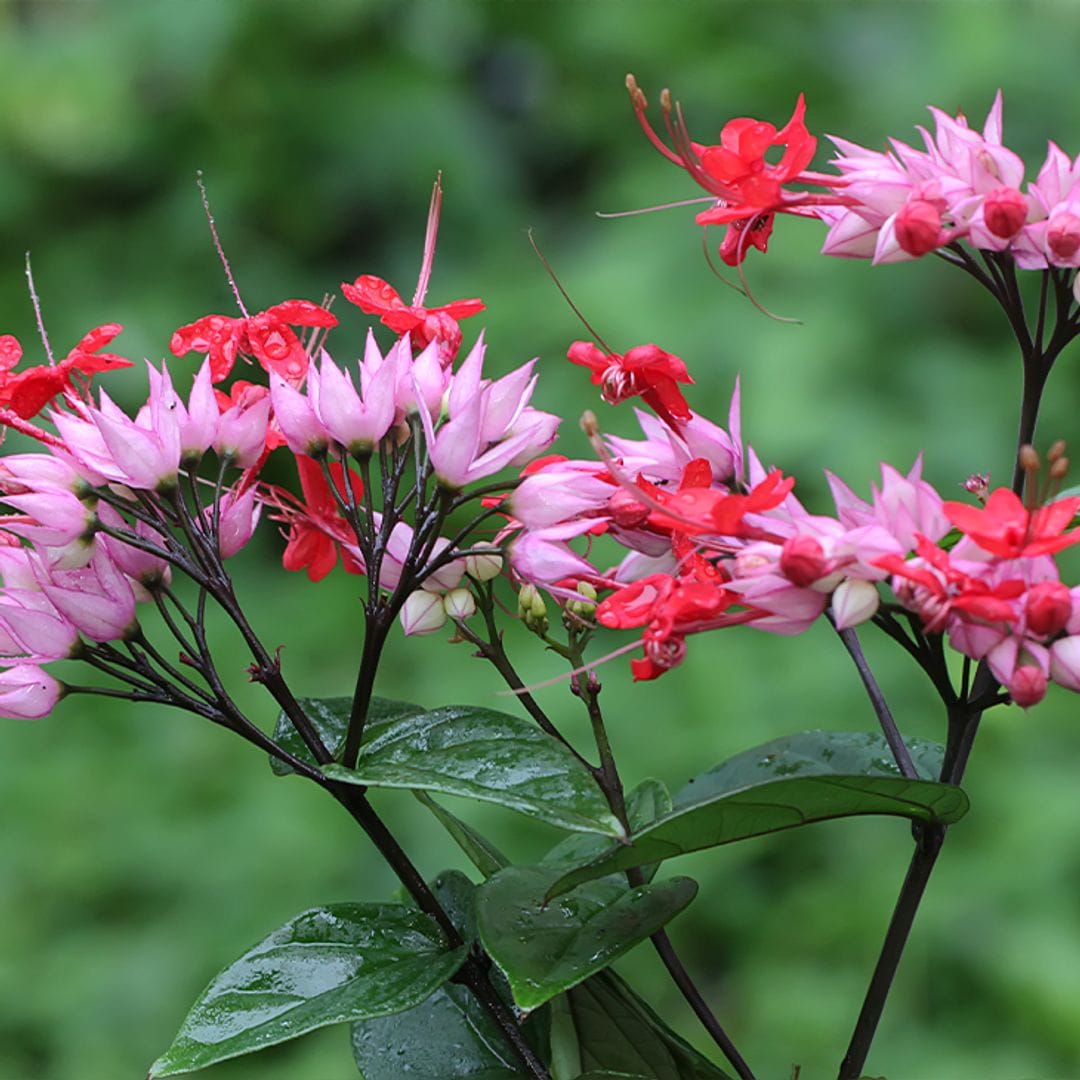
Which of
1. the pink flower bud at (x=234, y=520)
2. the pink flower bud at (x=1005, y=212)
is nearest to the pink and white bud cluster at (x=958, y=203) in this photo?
the pink flower bud at (x=1005, y=212)

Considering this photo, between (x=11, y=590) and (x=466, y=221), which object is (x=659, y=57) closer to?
(x=466, y=221)

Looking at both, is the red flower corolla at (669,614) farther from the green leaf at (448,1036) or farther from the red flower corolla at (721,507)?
the green leaf at (448,1036)

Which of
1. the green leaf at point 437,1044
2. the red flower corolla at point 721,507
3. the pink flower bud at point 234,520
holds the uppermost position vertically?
the red flower corolla at point 721,507

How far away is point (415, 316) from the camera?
0.52m

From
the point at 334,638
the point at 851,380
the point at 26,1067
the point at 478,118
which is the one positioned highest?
the point at 478,118

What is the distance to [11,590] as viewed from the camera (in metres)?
0.46

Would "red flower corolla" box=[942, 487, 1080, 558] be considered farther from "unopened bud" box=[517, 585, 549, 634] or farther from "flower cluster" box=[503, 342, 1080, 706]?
"unopened bud" box=[517, 585, 549, 634]

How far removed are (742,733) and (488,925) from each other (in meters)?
0.82

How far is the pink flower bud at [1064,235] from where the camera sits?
444 millimetres

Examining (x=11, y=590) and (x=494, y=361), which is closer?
(x=11, y=590)

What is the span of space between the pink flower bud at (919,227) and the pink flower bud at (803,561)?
0.34 ft

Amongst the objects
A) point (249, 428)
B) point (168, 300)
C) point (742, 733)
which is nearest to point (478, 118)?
point (168, 300)

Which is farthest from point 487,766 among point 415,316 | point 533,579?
point 415,316

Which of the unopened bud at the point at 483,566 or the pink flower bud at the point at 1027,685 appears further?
the unopened bud at the point at 483,566
